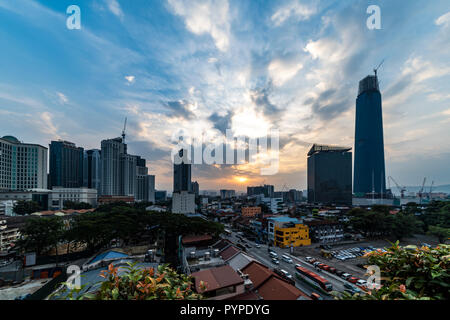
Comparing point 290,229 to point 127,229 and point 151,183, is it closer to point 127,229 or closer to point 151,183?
point 127,229

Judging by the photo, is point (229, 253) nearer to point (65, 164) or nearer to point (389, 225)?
point (389, 225)

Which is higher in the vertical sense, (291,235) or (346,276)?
(346,276)

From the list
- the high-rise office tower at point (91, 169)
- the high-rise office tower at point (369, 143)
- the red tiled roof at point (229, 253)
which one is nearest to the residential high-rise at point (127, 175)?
the high-rise office tower at point (91, 169)

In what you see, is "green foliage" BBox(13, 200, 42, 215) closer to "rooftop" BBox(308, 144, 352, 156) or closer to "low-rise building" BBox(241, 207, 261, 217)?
"low-rise building" BBox(241, 207, 261, 217)

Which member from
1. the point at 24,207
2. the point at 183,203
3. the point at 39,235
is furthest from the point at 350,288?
the point at 24,207

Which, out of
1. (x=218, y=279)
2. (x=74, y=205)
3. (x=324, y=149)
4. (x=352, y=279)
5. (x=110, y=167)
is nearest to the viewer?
(x=218, y=279)

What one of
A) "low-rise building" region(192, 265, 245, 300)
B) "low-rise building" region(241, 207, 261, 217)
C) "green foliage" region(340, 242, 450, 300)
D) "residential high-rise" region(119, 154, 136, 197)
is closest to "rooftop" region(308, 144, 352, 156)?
Answer: "low-rise building" region(241, 207, 261, 217)
